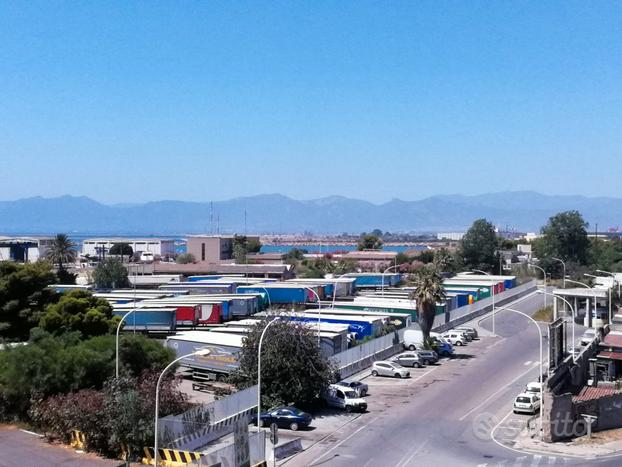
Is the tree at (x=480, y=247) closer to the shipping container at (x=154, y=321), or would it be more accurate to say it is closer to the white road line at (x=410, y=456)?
the shipping container at (x=154, y=321)

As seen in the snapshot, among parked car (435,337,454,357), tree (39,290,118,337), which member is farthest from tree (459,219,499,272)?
tree (39,290,118,337)

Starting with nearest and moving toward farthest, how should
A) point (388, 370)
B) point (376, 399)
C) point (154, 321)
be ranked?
point (376, 399) < point (388, 370) < point (154, 321)

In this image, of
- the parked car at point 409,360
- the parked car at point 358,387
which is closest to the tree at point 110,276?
the parked car at point 409,360

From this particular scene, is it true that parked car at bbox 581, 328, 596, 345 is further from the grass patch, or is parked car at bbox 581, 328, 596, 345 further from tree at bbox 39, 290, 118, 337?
tree at bbox 39, 290, 118, 337

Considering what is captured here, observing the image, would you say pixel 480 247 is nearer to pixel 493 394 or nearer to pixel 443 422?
pixel 493 394

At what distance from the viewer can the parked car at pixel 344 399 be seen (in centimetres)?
3272

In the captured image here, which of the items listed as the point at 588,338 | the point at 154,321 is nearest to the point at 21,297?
the point at 154,321

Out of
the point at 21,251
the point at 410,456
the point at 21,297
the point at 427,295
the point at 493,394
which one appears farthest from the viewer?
the point at 21,251

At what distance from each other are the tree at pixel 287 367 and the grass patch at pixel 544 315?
36102mm

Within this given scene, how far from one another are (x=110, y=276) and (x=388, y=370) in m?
55.1

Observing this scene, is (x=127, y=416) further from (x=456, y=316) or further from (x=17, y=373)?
(x=456, y=316)

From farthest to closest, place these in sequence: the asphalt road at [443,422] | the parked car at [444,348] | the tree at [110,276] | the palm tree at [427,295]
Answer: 1. the tree at [110,276]
2. the parked car at [444,348]
3. the palm tree at [427,295]
4. the asphalt road at [443,422]

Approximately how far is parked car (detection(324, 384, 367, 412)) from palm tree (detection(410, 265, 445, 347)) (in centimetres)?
1439

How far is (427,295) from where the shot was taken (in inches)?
1841
